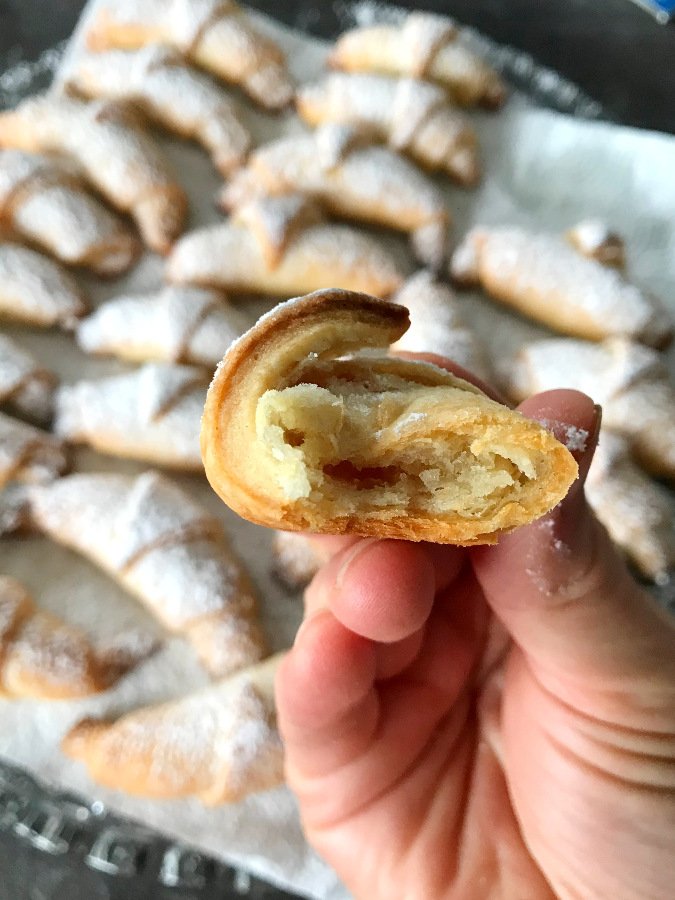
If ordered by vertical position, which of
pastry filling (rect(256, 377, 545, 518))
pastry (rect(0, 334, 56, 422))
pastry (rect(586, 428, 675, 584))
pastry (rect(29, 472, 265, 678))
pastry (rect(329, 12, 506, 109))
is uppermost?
pastry (rect(329, 12, 506, 109))

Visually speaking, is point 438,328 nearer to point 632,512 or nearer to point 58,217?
point 632,512

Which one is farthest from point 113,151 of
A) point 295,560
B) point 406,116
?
point 295,560

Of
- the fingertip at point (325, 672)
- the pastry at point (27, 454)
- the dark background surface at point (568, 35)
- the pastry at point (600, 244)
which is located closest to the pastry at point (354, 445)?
the fingertip at point (325, 672)

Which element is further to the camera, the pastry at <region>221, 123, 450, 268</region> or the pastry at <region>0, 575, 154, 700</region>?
the pastry at <region>221, 123, 450, 268</region>

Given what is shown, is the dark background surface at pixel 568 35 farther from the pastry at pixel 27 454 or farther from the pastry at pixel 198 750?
the pastry at pixel 198 750

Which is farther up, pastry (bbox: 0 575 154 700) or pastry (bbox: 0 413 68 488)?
pastry (bbox: 0 413 68 488)

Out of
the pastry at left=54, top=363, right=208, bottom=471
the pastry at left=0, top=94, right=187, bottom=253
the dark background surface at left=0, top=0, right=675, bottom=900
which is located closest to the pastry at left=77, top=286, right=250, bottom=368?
the pastry at left=54, top=363, right=208, bottom=471

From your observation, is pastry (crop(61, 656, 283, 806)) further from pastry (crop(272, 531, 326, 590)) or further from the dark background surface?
the dark background surface
